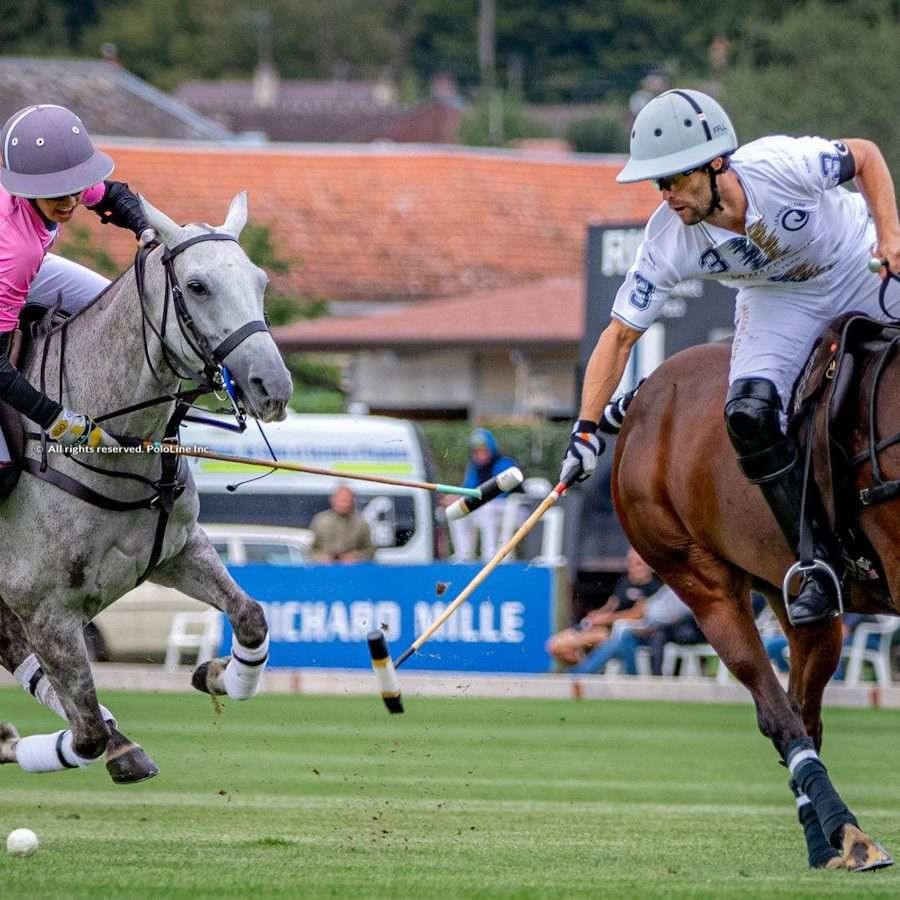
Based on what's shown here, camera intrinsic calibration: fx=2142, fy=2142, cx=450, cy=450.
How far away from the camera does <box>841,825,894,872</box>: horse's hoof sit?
21.5ft

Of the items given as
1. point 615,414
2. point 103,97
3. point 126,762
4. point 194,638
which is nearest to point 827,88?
point 103,97

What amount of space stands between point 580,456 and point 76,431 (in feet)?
5.53

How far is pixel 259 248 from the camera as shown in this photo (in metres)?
29.7

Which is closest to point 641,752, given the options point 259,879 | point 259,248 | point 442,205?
point 259,879

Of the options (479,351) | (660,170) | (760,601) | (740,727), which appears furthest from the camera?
(479,351)

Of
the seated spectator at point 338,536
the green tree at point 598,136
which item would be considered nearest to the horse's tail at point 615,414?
the seated spectator at point 338,536

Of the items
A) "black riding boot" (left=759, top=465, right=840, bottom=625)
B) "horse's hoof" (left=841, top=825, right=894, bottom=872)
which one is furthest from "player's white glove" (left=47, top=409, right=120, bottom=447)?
"horse's hoof" (left=841, top=825, right=894, bottom=872)

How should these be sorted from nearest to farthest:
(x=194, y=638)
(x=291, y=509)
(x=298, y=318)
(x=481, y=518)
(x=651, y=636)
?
1. (x=651, y=636)
2. (x=194, y=638)
3. (x=481, y=518)
4. (x=291, y=509)
5. (x=298, y=318)

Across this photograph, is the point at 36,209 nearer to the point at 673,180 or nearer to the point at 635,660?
the point at 673,180

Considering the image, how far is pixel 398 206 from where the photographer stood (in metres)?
40.3

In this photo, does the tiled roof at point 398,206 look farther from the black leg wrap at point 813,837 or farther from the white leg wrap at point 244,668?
the black leg wrap at point 813,837

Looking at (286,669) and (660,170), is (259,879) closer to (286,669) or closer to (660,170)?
(660,170)

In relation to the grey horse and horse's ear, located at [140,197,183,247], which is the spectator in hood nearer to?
the grey horse

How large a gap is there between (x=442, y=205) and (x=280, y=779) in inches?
→ 1206
